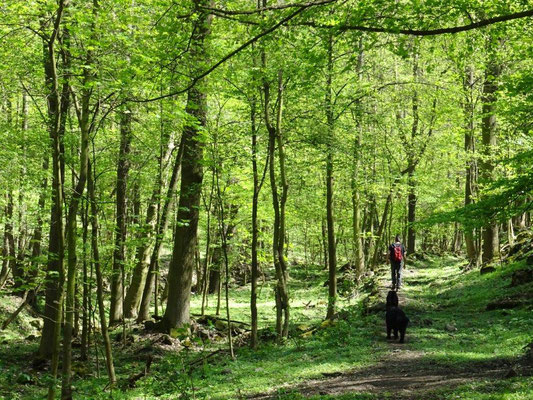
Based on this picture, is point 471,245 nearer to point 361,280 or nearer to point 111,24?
point 361,280

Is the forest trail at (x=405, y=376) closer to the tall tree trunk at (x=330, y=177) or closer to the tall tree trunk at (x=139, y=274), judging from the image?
the tall tree trunk at (x=330, y=177)

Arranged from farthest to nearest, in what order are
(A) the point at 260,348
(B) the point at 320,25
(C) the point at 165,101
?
1. (A) the point at 260,348
2. (C) the point at 165,101
3. (B) the point at 320,25

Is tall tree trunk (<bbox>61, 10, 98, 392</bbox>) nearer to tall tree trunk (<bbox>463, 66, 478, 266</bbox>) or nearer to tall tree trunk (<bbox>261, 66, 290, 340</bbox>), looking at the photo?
tall tree trunk (<bbox>261, 66, 290, 340</bbox>)

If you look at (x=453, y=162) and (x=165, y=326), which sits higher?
(x=453, y=162)

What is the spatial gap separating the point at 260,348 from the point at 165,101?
709cm

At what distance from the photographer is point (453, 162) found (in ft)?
84.1

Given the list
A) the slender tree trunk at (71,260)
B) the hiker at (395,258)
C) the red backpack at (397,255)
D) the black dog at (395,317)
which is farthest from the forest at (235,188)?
the red backpack at (397,255)

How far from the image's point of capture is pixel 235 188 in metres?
16.3

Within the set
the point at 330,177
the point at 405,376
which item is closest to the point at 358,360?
the point at 405,376

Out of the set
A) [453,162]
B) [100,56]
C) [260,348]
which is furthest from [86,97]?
[453,162]

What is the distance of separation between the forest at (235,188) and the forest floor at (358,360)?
2.9 inches

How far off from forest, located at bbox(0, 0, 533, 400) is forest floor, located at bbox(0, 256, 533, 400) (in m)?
0.07

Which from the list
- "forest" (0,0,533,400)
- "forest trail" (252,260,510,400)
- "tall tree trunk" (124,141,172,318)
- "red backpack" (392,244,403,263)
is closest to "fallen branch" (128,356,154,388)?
"forest" (0,0,533,400)

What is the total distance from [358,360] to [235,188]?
27.7 feet
